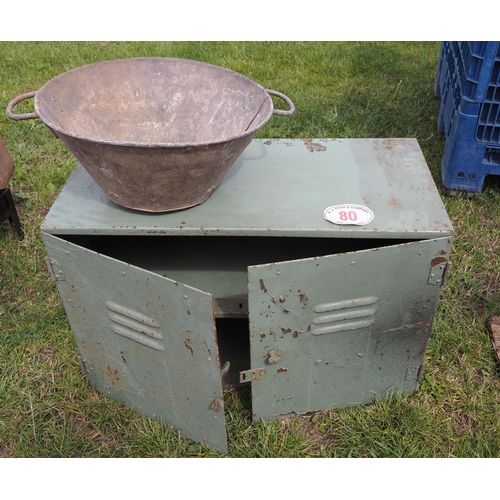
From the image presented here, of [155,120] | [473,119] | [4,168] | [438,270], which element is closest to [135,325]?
[155,120]

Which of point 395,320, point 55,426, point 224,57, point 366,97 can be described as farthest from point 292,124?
point 55,426

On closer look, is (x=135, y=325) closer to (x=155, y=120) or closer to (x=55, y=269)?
(x=55, y=269)

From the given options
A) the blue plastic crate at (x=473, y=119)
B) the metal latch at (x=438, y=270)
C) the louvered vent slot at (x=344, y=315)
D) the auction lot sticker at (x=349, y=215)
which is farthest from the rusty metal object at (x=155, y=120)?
the blue plastic crate at (x=473, y=119)

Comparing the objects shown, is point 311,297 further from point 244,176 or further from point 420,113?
point 420,113

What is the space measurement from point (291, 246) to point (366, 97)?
2.90 meters

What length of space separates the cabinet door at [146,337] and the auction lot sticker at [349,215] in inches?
24.2

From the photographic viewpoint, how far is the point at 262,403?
2451mm

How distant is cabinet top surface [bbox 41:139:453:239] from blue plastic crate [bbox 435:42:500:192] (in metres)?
1.09

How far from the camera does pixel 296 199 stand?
2.29 meters

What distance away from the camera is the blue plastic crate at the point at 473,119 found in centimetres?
338

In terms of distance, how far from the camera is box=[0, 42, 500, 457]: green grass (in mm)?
2463

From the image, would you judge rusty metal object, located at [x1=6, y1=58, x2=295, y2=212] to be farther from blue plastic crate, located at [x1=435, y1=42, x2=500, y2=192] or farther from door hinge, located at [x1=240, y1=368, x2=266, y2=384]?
blue plastic crate, located at [x1=435, y1=42, x2=500, y2=192]

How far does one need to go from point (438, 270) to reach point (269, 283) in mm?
689

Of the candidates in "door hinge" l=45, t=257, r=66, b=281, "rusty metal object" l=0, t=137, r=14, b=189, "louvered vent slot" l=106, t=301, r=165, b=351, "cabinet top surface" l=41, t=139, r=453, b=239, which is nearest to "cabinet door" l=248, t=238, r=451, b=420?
"cabinet top surface" l=41, t=139, r=453, b=239
